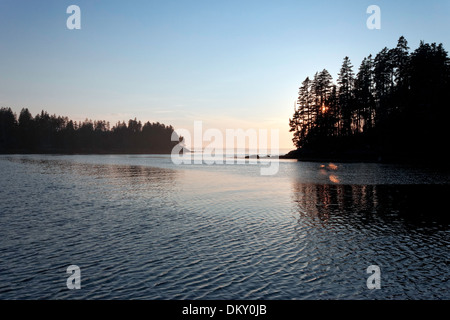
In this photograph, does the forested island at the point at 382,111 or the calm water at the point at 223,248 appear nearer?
the calm water at the point at 223,248

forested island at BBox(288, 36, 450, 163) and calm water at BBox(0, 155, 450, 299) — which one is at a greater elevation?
forested island at BBox(288, 36, 450, 163)

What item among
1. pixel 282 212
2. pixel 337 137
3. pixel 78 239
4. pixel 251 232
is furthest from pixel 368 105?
pixel 78 239

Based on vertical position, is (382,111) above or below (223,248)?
above

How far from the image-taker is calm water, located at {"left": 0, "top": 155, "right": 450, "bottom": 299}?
10.7 metres

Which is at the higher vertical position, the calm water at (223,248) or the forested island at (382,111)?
the forested island at (382,111)

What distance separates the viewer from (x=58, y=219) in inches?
845

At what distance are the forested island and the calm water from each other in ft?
180

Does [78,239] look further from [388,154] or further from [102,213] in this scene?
[388,154]

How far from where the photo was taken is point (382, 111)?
85.9m

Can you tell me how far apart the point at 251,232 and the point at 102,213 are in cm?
1288

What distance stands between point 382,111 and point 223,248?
8662 cm

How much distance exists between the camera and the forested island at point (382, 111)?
73.4 metres

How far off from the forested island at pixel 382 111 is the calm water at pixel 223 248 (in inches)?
2156

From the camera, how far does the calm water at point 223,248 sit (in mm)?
10742
